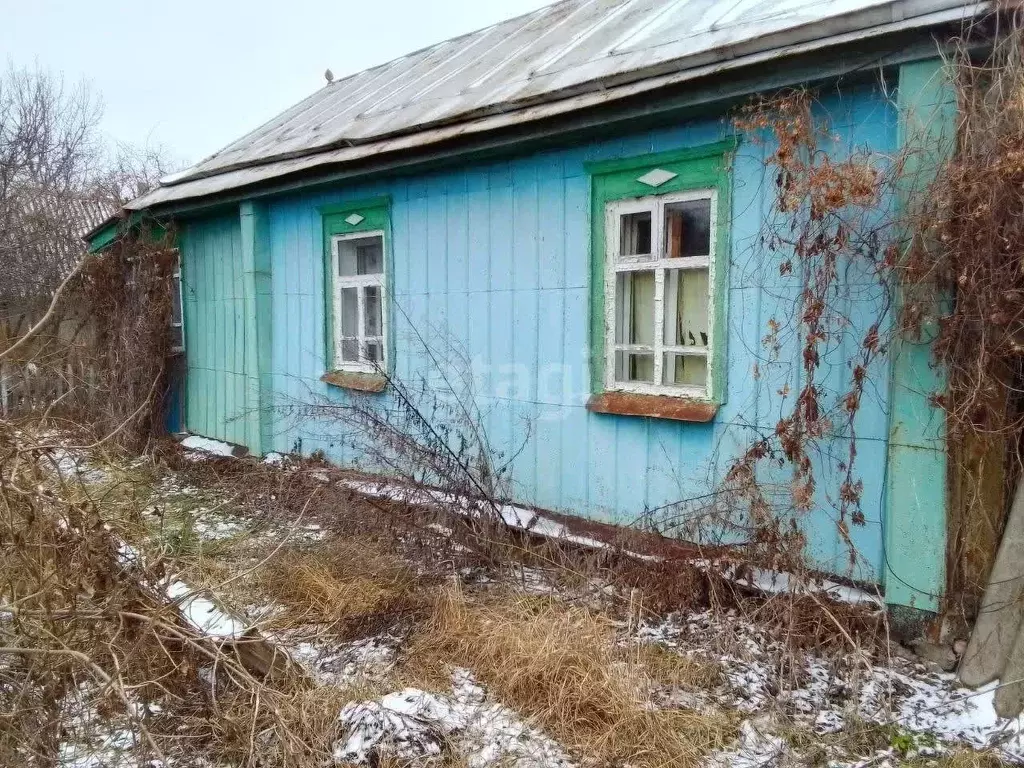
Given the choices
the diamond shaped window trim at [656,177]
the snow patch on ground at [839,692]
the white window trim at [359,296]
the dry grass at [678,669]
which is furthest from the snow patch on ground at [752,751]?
the white window trim at [359,296]

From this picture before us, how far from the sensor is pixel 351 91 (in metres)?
9.33

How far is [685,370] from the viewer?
450 centimetres

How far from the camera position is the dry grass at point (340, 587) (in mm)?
3838

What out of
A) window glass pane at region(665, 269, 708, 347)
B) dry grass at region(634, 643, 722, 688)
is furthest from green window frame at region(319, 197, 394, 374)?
dry grass at region(634, 643, 722, 688)

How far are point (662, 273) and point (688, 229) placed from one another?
291 millimetres

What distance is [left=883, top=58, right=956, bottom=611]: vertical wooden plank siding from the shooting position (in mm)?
3221

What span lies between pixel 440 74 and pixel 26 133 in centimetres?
1498

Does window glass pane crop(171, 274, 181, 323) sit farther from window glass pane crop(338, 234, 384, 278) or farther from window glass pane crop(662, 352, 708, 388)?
window glass pane crop(662, 352, 708, 388)

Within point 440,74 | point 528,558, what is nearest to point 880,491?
point 528,558

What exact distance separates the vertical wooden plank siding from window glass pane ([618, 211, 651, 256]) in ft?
5.18

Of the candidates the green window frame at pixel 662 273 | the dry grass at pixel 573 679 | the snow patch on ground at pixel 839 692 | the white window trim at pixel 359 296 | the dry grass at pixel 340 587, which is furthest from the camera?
the white window trim at pixel 359 296

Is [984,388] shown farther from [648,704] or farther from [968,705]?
[648,704]

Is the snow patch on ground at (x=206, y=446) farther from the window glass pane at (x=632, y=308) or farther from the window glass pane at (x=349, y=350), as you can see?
the window glass pane at (x=632, y=308)

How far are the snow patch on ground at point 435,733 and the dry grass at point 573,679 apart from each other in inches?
3.5
